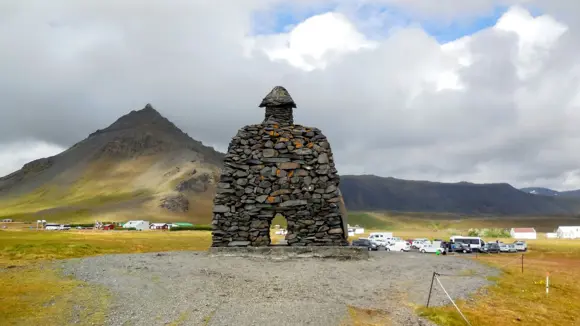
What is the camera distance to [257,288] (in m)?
16.0

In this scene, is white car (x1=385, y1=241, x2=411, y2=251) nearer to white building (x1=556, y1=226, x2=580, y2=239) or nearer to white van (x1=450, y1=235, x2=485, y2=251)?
white van (x1=450, y1=235, x2=485, y2=251)

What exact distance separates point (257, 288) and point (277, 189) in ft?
31.3

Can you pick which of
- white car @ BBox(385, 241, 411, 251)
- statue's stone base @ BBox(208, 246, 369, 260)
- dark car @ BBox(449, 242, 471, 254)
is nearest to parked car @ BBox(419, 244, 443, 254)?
white car @ BBox(385, 241, 411, 251)

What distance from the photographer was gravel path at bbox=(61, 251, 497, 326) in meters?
12.4

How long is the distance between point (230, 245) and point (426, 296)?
11594 mm

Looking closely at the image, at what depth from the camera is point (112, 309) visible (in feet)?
41.3

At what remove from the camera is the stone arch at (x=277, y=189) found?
80.7 feet

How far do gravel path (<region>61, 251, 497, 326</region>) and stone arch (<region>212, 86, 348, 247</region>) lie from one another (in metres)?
1.92

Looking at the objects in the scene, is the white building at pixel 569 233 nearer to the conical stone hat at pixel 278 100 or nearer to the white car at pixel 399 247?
the white car at pixel 399 247

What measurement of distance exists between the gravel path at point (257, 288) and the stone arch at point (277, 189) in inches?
75.4

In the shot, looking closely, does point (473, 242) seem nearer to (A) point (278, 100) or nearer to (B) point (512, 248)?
(B) point (512, 248)

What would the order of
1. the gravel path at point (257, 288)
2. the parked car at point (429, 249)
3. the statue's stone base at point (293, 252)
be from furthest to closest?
the parked car at point (429, 249) → the statue's stone base at point (293, 252) → the gravel path at point (257, 288)

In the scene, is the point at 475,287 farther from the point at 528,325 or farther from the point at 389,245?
the point at 389,245

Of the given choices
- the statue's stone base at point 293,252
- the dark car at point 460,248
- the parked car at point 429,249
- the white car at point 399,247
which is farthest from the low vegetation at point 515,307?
the white car at point 399,247
